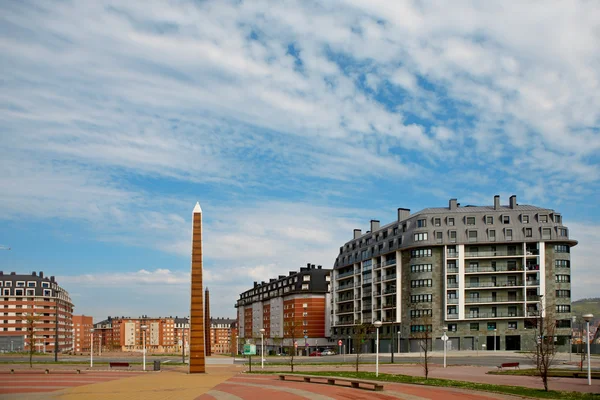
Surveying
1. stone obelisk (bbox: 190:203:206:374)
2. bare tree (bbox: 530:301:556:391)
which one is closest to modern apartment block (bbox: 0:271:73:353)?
stone obelisk (bbox: 190:203:206:374)

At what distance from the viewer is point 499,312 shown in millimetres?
104125

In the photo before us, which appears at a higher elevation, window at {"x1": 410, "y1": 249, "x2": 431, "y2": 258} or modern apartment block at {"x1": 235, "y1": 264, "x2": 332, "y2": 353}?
window at {"x1": 410, "y1": 249, "x2": 431, "y2": 258}

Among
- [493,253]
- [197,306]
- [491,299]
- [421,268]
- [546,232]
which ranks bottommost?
[491,299]

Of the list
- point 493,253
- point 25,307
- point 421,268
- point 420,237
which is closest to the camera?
point 493,253

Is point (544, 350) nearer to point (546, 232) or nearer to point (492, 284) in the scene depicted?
point (492, 284)

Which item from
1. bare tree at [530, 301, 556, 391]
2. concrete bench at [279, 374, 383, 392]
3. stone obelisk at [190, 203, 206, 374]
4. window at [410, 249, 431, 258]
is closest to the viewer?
bare tree at [530, 301, 556, 391]

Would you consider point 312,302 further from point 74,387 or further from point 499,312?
point 74,387

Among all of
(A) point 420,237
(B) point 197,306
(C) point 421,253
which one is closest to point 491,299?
(C) point 421,253

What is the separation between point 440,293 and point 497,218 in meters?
16.0

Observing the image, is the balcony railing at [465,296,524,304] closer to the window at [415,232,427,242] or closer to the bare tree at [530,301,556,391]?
the window at [415,232,427,242]

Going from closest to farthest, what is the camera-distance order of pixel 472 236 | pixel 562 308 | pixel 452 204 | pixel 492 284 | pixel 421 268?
pixel 562 308 → pixel 492 284 → pixel 472 236 → pixel 421 268 → pixel 452 204

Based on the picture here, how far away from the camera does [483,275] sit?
106m

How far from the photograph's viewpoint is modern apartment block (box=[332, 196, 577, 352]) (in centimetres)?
10325

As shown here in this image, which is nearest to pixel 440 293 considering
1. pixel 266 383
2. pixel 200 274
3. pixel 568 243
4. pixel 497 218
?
pixel 497 218
